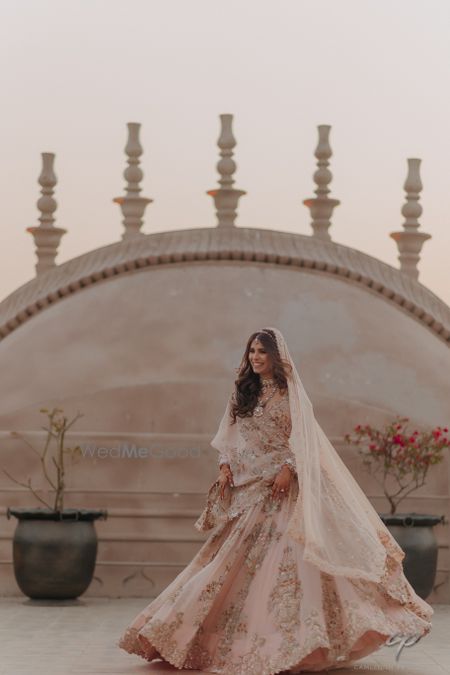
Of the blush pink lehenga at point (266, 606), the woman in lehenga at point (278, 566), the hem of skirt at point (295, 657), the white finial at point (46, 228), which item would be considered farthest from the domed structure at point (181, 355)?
the hem of skirt at point (295, 657)

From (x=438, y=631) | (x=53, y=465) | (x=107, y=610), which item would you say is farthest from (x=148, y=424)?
(x=438, y=631)

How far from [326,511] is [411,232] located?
641 centimetres

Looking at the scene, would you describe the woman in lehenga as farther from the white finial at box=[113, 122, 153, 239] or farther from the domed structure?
the white finial at box=[113, 122, 153, 239]

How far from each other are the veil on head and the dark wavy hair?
1.1 inches

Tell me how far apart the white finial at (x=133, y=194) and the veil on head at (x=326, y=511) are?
18.7ft

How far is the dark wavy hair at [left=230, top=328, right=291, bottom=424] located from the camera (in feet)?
24.5

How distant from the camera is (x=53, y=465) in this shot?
11.2 meters

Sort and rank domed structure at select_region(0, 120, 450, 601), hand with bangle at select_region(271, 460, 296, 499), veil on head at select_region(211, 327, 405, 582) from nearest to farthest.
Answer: veil on head at select_region(211, 327, 405, 582) < hand with bangle at select_region(271, 460, 296, 499) < domed structure at select_region(0, 120, 450, 601)

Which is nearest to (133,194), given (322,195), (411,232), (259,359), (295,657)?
(322,195)

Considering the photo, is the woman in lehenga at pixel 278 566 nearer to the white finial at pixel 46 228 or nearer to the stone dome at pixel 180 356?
the stone dome at pixel 180 356

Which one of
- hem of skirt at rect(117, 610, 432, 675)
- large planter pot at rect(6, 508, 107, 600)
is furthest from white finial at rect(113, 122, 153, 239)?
hem of skirt at rect(117, 610, 432, 675)

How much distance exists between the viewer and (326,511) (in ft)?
23.8

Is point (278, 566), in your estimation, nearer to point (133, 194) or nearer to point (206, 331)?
point (206, 331)

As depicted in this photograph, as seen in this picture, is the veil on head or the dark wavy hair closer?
the veil on head
